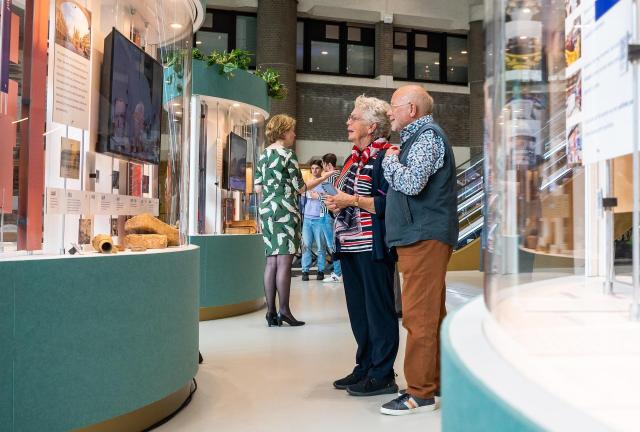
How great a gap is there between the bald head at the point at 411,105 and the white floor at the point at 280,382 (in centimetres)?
137

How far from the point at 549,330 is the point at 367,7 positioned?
15654mm

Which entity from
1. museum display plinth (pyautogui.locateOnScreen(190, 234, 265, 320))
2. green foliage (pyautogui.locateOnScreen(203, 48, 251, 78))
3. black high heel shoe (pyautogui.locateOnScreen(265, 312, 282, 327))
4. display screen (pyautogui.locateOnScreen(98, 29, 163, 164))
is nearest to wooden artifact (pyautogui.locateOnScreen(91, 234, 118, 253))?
display screen (pyautogui.locateOnScreen(98, 29, 163, 164))

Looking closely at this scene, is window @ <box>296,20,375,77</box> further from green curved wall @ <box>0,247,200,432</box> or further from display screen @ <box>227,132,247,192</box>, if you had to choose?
green curved wall @ <box>0,247,200,432</box>

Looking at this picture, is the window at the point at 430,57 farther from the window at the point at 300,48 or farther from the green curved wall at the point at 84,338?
the green curved wall at the point at 84,338

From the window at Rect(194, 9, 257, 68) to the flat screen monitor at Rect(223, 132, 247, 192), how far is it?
934 cm

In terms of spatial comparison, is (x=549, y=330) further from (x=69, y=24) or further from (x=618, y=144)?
(x=69, y=24)

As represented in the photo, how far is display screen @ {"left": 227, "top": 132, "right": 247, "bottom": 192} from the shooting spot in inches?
218

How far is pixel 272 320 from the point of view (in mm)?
4938

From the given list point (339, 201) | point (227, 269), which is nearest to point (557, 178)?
point (339, 201)

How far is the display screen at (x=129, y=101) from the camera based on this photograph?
2463mm

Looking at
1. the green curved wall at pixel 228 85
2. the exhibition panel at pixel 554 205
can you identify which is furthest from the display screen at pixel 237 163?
the exhibition panel at pixel 554 205

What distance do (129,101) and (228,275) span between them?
292 centimetres

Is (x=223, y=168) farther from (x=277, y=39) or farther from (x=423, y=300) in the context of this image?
(x=277, y=39)

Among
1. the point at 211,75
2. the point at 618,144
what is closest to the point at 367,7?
the point at 211,75
